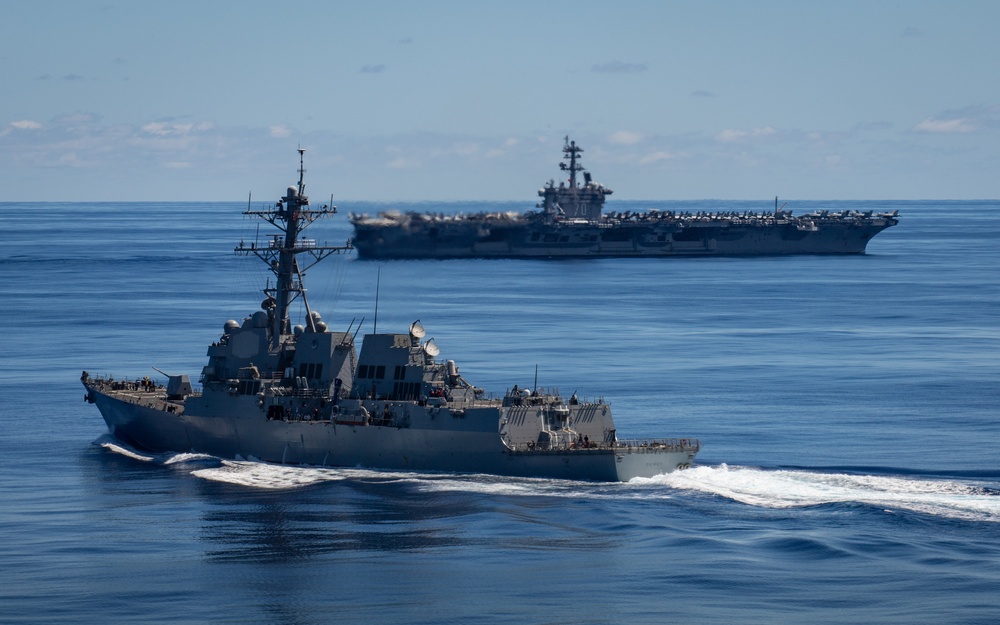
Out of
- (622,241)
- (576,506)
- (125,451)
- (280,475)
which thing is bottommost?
(125,451)

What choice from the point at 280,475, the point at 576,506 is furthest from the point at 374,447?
the point at 576,506

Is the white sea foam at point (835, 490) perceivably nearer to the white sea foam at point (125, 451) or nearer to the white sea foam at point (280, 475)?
the white sea foam at point (280, 475)

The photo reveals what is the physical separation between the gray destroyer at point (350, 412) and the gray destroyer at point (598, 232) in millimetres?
96205

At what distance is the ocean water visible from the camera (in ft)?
96.9

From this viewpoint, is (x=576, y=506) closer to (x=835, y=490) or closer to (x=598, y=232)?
(x=835, y=490)

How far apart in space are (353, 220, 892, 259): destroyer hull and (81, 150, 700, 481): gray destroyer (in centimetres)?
9464

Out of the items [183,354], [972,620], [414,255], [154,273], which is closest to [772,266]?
[414,255]

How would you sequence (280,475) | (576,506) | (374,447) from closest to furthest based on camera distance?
1. (576,506)
2. (374,447)
3. (280,475)

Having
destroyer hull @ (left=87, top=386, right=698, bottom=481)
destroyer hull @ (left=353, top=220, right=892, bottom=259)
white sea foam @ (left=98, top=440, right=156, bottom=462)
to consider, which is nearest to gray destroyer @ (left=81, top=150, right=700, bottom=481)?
destroyer hull @ (left=87, top=386, right=698, bottom=481)

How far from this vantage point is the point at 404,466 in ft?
136

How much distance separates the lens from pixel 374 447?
41.6 meters

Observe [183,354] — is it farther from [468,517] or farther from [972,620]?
[972,620]

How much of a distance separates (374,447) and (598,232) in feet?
361

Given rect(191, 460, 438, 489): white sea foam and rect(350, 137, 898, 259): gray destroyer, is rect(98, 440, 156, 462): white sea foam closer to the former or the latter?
rect(191, 460, 438, 489): white sea foam
